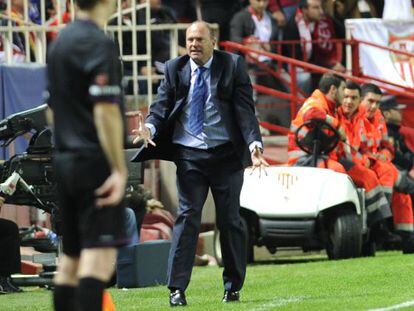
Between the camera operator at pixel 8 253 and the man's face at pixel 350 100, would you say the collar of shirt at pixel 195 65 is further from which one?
the man's face at pixel 350 100

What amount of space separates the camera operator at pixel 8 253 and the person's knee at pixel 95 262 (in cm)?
631

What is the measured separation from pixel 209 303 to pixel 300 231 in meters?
4.52

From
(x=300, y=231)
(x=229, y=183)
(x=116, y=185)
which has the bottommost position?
(x=300, y=231)

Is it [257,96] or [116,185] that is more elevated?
[116,185]

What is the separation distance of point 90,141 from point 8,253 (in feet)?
20.8

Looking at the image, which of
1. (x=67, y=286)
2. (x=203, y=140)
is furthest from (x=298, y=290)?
(x=67, y=286)

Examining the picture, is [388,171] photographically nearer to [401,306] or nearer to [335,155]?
[335,155]

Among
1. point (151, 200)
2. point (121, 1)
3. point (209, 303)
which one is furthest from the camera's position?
point (121, 1)

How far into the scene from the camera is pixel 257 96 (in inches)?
846

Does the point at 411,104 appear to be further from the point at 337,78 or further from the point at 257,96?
the point at 337,78

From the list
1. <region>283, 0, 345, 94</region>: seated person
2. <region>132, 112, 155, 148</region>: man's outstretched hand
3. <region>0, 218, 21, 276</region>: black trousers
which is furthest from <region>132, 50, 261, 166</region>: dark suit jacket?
<region>283, 0, 345, 94</region>: seated person

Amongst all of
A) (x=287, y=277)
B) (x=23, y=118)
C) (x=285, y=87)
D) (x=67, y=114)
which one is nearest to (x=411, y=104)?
(x=285, y=87)

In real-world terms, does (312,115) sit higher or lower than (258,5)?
lower

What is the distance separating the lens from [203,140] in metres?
11.7
